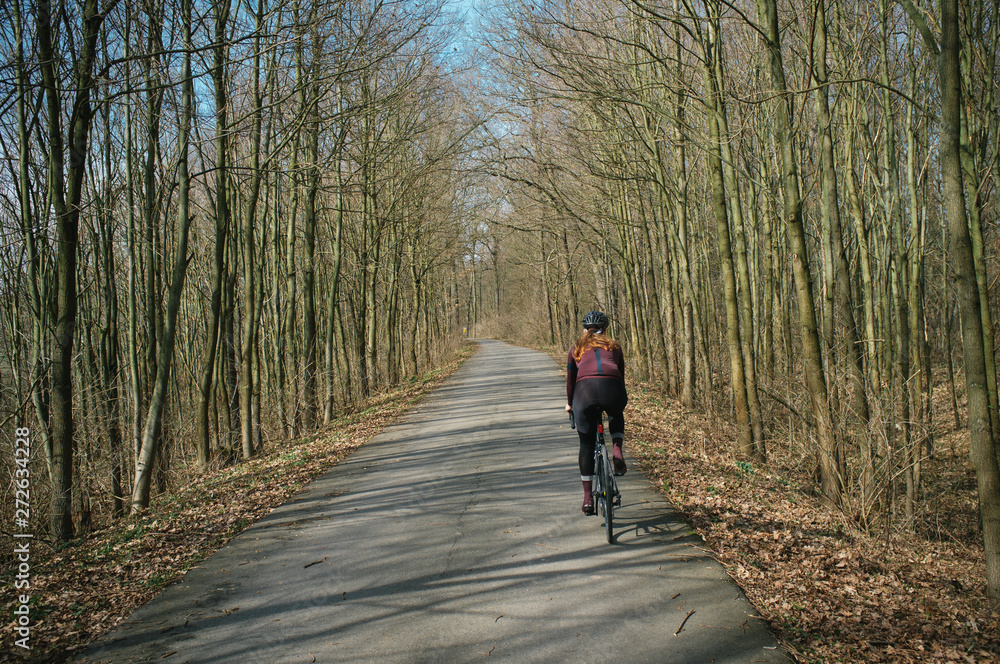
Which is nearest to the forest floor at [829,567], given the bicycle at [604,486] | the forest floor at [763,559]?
the forest floor at [763,559]

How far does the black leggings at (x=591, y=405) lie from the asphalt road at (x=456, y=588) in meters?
A: 0.71

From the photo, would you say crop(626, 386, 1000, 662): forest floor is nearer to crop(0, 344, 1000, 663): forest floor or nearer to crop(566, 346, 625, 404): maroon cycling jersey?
crop(0, 344, 1000, 663): forest floor

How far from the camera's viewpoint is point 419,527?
6.38 meters

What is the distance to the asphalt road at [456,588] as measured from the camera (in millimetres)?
3961

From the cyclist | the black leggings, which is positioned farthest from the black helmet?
the black leggings

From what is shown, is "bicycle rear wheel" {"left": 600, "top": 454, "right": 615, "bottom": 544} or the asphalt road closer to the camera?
the asphalt road

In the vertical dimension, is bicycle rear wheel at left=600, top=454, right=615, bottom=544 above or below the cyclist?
below

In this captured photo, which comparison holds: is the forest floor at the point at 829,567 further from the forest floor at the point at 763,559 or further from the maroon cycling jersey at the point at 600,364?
the maroon cycling jersey at the point at 600,364

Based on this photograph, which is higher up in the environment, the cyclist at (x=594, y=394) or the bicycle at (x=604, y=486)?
the cyclist at (x=594, y=394)

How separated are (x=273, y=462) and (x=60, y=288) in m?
4.50

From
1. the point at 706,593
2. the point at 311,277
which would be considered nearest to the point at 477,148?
the point at 311,277

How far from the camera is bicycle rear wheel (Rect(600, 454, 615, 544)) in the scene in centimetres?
553

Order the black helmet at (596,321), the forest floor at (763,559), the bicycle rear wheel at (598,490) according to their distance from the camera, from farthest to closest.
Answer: the black helmet at (596,321)
the bicycle rear wheel at (598,490)
the forest floor at (763,559)

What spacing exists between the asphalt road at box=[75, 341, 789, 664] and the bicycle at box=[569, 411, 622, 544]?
18cm
